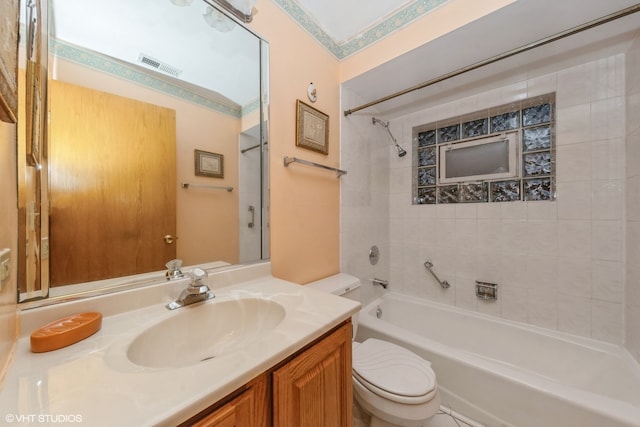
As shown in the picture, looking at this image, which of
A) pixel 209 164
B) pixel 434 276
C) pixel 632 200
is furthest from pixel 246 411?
pixel 632 200

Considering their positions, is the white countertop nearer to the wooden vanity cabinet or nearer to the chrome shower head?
the wooden vanity cabinet

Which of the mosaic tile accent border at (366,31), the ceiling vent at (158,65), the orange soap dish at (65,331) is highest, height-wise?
the mosaic tile accent border at (366,31)

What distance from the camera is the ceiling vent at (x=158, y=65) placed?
85cm

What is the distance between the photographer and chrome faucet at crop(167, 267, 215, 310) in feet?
2.61

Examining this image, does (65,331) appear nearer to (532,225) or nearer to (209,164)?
(209,164)

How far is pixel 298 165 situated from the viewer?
1369 millimetres

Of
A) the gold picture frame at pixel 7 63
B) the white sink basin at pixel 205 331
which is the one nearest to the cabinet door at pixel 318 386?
the white sink basin at pixel 205 331

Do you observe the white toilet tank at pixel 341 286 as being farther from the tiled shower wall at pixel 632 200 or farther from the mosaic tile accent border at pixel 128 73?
the tiled shower wall at pixel 632 200

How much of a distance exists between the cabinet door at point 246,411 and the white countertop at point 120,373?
0.05 m

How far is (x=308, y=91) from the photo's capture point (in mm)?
1425

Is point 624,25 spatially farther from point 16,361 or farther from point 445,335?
point 16,361

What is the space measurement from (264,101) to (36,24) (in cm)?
75

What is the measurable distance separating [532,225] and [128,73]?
7.69 ft

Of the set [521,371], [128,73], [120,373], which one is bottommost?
[521,371]
